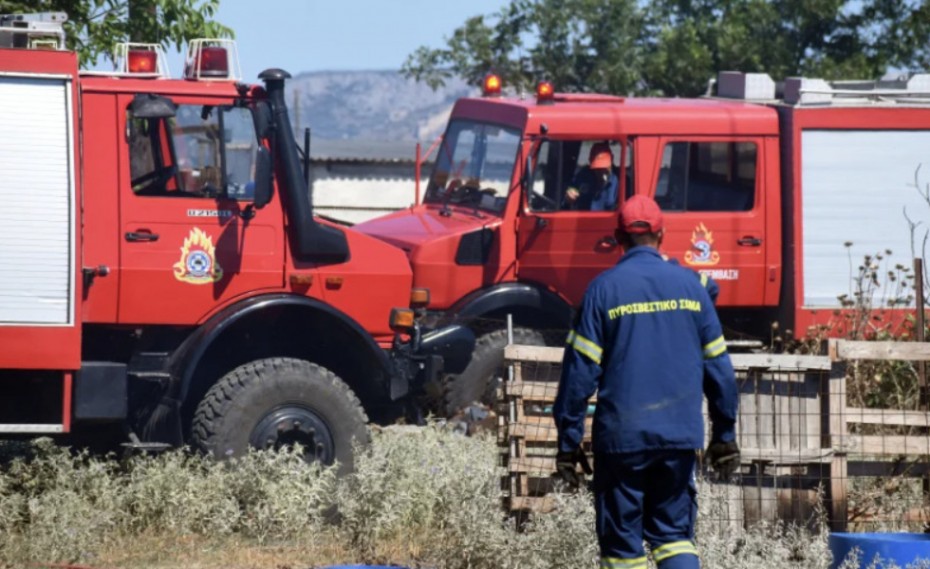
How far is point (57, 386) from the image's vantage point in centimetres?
898

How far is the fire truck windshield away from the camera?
12.5m

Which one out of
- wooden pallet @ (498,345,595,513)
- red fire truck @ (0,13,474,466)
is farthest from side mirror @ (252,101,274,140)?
wooden pallet @ (498,345,595,513)

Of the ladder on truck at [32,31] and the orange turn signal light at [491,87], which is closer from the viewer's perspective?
the ladder on truck at [32,31]

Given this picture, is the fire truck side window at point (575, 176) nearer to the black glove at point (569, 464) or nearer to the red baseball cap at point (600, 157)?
the red baseball cap at point (600, 157)

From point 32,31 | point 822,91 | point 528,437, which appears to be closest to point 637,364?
point 528,437

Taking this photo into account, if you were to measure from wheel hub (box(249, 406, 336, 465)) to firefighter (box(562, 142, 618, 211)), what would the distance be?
365 cm

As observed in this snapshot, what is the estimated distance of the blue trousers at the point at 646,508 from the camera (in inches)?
248

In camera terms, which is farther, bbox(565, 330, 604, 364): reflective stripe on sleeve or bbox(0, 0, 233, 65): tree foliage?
bbox(0, 0, 233, 65): tree foliage

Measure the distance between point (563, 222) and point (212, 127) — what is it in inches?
146

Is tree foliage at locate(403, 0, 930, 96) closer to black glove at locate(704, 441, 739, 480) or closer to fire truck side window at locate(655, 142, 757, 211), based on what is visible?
fire truck side window at locate(655, 142, 757, 211)

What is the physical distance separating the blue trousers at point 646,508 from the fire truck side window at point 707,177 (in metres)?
6.22

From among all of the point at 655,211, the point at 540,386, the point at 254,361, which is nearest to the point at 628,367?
the point at 655,211

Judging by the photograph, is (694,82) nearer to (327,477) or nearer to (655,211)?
(327,477)

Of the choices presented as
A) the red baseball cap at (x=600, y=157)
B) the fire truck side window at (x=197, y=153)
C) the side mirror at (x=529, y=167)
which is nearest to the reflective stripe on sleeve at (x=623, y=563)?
the fire truck side window at (x=197, y=153)
